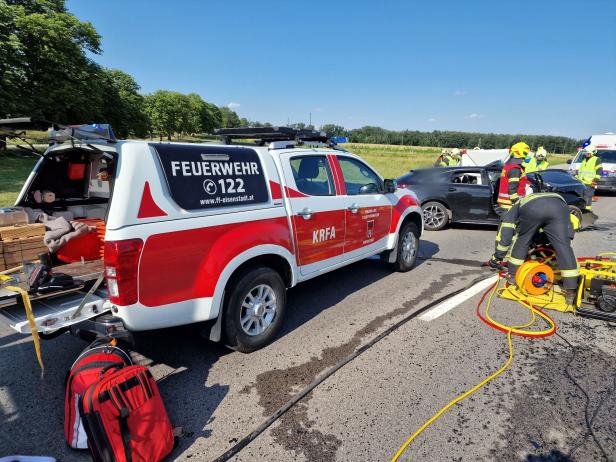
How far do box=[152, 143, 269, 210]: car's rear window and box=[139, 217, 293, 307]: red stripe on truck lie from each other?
24 centimetres

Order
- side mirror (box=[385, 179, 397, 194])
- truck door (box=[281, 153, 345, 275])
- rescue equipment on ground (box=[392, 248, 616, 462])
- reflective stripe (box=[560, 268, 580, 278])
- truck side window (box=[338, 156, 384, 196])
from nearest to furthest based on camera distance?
truck door (box=[281, 153, 345, 275]), rescue equipment on ground (box=[392, 248, 616, 462]), reflective stripe (box=[560, 268, 580, 278]), truck side window (box=[338, 156, 384, 196]), side mirror (box=[385, 179, 397, 194])

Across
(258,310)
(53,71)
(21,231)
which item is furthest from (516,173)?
(53,71)

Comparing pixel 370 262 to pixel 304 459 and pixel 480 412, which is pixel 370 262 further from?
pixel 304 459

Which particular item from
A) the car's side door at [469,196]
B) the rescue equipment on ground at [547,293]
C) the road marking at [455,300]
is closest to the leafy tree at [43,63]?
the car's side door at [469,196]

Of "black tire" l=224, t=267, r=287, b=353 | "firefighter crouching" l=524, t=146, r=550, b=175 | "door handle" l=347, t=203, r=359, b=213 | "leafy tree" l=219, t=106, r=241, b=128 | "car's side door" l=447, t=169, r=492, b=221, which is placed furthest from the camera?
"leafy tree" l=219, t=106, r=241, b=128

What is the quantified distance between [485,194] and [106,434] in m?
8.79

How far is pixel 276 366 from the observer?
3.36m

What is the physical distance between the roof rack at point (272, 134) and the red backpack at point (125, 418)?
9.15 ft

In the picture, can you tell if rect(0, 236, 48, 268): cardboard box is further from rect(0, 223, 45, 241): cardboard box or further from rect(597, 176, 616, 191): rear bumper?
rect(597, 176, 616, 191): rear bumper

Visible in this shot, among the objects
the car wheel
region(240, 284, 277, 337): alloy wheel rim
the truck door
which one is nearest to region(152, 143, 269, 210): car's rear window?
the truck door

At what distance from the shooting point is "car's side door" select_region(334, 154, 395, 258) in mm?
4651

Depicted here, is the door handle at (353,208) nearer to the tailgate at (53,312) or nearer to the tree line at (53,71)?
the tailgate at (53,312)

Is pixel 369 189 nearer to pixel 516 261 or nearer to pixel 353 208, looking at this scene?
pixel 353 208

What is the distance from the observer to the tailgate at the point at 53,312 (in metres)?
2.60
